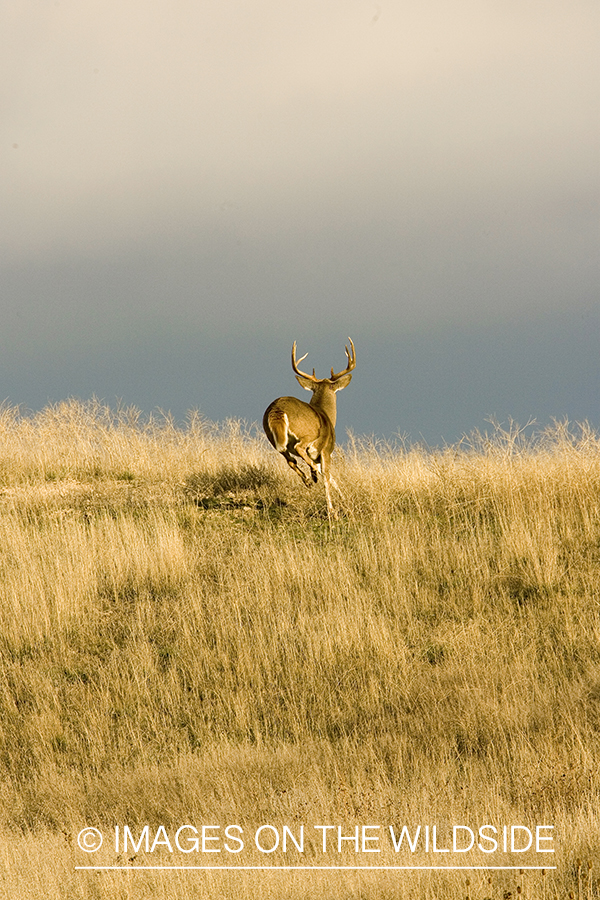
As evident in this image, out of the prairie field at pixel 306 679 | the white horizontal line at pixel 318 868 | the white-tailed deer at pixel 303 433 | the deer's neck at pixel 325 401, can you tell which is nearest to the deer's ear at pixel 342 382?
the deer's neck at pixel 325 401

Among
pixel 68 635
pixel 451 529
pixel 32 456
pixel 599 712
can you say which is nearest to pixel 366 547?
pixel 451 529

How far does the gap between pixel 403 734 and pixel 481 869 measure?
7.04 feet

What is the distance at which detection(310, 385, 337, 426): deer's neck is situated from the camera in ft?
38.5

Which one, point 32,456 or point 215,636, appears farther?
point 32,456

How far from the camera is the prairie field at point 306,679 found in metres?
4.79

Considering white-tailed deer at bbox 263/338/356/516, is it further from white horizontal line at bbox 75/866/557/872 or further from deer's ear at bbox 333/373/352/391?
white horizontal line at bbox 75/866/557/872

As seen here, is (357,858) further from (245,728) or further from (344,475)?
(344,475)

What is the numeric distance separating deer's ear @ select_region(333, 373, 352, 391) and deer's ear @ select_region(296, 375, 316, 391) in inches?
11.5

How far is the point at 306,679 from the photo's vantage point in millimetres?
7578

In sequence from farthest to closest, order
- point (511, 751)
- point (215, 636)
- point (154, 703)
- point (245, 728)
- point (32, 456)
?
point (32, 456) → point (215, 636) → point (154, 703) → point (245, 728) → point (511, 751)

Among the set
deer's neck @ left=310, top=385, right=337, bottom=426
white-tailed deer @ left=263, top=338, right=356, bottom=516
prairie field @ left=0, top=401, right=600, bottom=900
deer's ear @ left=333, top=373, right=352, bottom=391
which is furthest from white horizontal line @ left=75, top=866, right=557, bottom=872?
deer's ear @ left=333, top=373, right=352, bottom=391

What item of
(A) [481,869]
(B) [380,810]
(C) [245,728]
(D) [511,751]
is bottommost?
(A) [481,869]

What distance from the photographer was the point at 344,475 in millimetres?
12297

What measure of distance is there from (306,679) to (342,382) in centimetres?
529
